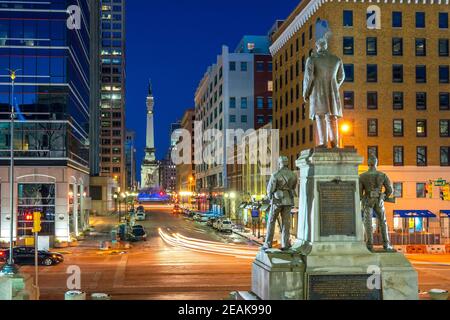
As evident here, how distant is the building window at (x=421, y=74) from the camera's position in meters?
57.8

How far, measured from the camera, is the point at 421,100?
57719mm

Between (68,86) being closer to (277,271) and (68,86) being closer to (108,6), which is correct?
(277,271)

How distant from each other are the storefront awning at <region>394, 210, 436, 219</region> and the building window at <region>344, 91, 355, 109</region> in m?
10.9

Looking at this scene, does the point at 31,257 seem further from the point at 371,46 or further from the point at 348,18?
the point at 371,46

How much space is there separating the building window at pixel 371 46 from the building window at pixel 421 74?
14.7 ft

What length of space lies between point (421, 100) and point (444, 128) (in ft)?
11.4

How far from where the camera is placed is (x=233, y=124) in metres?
108

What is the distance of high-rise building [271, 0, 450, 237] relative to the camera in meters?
56.9

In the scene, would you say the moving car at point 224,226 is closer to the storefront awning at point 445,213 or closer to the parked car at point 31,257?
the storefront awning at point 445,213

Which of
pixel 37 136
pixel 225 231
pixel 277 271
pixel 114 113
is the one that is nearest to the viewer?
pixel 277 271

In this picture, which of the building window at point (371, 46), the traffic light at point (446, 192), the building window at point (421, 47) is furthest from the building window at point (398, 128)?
the traffic light at point (446, 192)

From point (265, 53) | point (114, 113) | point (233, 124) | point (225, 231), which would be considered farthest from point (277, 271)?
point (114, 113)

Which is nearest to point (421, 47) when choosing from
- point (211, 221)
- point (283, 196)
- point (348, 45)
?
point (348, 45)

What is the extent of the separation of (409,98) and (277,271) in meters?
45.7
